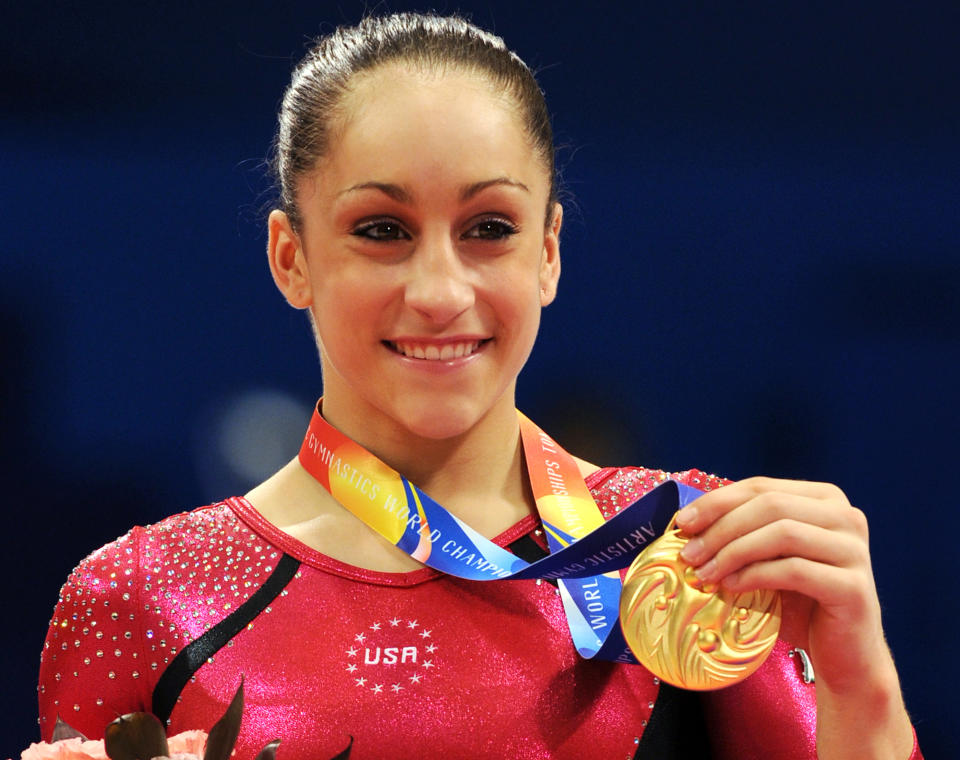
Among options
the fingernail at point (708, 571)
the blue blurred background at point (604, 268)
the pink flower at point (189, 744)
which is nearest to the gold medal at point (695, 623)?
the fingernail at point (708, 571)

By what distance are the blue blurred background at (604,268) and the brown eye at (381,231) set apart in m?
0.81

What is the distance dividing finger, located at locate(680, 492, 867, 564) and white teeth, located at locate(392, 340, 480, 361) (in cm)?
40

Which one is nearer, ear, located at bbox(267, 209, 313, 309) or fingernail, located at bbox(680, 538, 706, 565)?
fingernail, located at bbox(680, 538, 706, 565)

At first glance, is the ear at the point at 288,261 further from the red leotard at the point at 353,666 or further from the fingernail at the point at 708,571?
the fingernail at the point at 708,571

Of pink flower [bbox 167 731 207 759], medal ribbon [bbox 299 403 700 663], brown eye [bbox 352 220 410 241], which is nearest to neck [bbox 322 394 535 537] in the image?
medal ribbon [bbox 299 403 700 663]

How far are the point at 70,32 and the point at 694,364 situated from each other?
1232 millimetres

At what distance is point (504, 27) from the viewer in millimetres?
2332

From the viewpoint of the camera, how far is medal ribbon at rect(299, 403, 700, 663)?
1467 mm

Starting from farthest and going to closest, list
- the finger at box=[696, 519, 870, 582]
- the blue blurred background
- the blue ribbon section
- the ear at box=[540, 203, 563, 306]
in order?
the blue blurred background → the ear at box=[540, 203, 563, 306] → the blue ribbon section → the finger at box=[696, 519, 870, 582]

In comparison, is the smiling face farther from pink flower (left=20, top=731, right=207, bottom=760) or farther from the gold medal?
pink flower (left=20, top=731, right=207, bottom=760)

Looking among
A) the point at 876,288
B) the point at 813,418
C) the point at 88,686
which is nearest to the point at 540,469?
the point at 88,686

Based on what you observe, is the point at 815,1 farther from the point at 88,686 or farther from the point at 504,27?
the point at 88,686

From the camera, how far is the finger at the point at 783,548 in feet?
3.84

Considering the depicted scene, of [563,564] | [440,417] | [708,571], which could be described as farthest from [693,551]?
[440,417]
